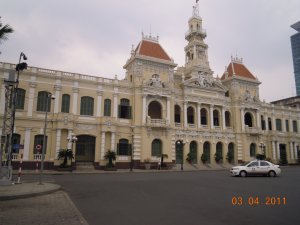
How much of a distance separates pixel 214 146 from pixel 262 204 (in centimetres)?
3199

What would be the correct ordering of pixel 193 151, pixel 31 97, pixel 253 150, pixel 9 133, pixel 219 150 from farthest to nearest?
pixel 253 150
pixel 219 150
pixel 193 151
pixel 31 97
pixel 9 133

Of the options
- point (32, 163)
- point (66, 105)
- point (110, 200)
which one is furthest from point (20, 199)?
point (66, 105)

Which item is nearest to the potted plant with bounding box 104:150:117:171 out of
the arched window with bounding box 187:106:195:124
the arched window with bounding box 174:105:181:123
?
the arched window with bounding box 174:105:181:123

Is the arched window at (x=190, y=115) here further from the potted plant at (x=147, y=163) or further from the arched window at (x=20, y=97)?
the arched window at (x=20, y=97)

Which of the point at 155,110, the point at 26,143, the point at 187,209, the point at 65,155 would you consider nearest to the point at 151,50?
the point at 155,110

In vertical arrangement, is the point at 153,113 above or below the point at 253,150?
above

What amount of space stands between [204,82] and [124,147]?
17485 mm

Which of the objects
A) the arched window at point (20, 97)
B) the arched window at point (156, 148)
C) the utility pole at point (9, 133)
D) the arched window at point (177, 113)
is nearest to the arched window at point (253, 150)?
the arched window at point (177, 113)

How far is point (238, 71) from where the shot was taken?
1843 inches

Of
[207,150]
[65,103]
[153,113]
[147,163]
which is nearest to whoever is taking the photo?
[65,103]

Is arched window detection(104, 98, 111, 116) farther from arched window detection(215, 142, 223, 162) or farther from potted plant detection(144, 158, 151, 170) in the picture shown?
arched window detection(215, 142, 223, 162)

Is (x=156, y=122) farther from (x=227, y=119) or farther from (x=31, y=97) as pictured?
(x=227, y=119)

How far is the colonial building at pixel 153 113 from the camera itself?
98.4ft

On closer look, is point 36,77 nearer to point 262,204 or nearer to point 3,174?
point 3,174
